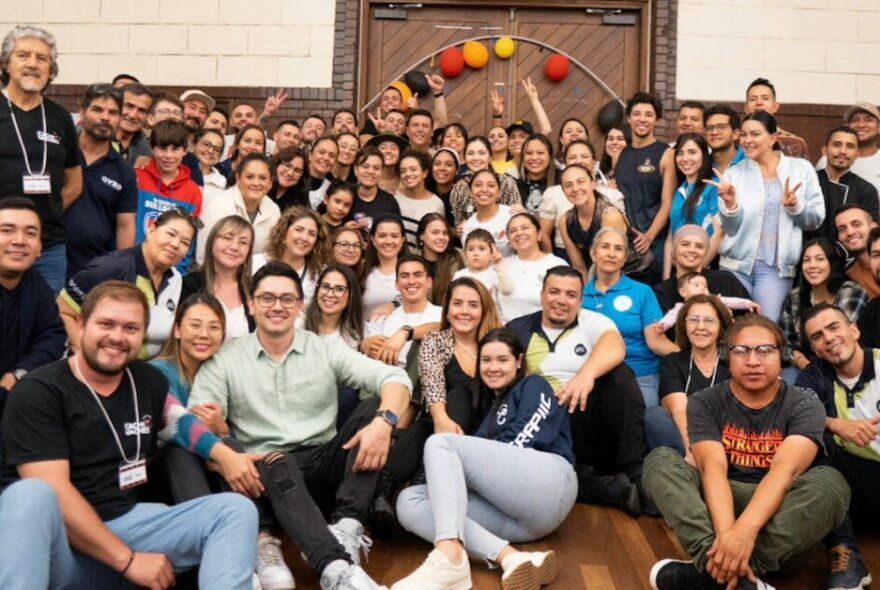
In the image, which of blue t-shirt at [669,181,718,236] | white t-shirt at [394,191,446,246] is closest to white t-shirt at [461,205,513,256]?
white t-shirt at [394,191,446,246]

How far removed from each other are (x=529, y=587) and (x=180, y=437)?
Answer: 44.2 inches

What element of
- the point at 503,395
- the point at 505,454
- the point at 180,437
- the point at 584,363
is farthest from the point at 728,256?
the point at 180,437

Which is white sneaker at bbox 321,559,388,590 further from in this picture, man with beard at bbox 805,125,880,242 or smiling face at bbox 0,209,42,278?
man with beard at bbox 805,125,880,242

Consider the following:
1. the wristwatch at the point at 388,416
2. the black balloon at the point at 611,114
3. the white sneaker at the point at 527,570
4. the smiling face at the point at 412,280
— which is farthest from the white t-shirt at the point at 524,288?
the black balloon at the point at 611,114

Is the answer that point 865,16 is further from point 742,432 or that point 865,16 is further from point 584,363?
point 742,432

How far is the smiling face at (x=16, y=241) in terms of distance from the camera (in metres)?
2.80

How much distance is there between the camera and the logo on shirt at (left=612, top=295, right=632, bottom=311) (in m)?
4.06

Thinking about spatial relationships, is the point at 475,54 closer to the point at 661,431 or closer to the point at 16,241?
the point at 661,431

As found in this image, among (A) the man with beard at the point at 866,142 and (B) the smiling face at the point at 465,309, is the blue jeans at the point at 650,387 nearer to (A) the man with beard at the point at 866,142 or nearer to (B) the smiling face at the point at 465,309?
(B) the smiling face at the point at 465,309

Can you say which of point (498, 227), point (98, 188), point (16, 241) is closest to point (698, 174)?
point (498, 227)

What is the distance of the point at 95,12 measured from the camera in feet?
23.0

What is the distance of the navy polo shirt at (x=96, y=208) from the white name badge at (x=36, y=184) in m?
0.26

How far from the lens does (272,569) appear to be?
8.84ft

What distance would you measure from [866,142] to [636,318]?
2.20 m
